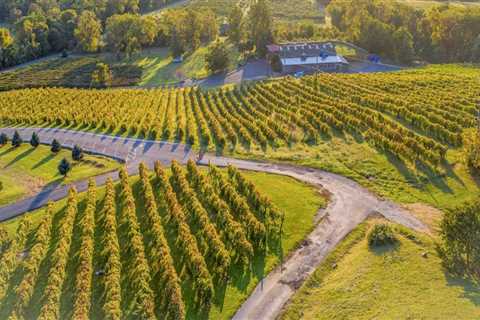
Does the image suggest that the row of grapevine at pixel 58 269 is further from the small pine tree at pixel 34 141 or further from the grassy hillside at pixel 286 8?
the grassy hillside at pixel 286 8

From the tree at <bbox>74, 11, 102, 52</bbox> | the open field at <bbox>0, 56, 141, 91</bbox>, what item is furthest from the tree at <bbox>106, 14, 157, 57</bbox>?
the open field at <bbox>0, 56, 141, 91</bbox>

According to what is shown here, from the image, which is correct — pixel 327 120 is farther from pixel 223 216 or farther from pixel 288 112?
pixel 223 216

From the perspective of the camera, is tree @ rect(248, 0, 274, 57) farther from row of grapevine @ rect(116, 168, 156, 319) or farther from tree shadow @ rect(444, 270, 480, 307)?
tree shadow @ rect(444, 270, 480, 307)

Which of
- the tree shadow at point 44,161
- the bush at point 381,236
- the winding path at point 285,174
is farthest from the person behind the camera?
the tree shadow at point 44,161

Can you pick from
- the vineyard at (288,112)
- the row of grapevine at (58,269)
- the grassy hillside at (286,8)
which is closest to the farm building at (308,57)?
the vineyard at (288,112)

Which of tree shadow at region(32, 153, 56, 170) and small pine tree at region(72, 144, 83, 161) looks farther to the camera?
small pine tree at region(72, 144, 83, 161)
